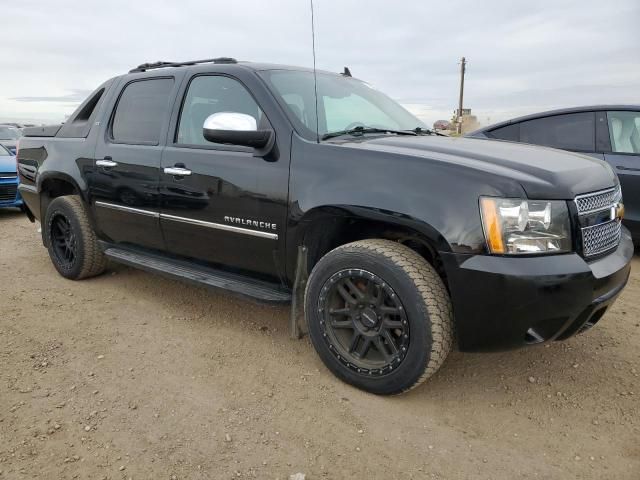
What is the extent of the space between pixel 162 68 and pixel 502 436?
3.33 meters

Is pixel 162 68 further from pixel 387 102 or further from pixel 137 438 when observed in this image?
pixel 137 438

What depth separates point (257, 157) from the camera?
114 inches

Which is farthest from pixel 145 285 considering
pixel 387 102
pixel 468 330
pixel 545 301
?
pixel 545 301

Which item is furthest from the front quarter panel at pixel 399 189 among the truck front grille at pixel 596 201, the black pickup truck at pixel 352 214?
the truck front grille at pixel 596 201

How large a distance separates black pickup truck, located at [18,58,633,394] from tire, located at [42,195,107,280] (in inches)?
10.7

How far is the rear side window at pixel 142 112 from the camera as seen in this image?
11.8ft

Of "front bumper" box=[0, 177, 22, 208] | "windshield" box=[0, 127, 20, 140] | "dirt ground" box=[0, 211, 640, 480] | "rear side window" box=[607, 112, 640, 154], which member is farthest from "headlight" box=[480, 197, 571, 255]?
"windshield" box=[0, 127, 20, 140]

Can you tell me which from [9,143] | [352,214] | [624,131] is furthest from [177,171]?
[9,143]

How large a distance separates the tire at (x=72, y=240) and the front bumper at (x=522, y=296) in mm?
3185

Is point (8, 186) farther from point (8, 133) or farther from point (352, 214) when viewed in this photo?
point (8, 133)

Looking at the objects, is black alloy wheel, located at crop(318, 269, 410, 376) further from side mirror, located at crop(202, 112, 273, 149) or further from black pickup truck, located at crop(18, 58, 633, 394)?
side mirror, located at crop(202, 112, 273, 149)

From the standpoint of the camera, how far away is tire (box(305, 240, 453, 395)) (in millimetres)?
2369

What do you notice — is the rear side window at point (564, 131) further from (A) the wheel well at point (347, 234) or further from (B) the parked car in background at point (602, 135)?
(A) the wheel well at point (347, 234)

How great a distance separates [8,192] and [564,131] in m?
→ 8.14
